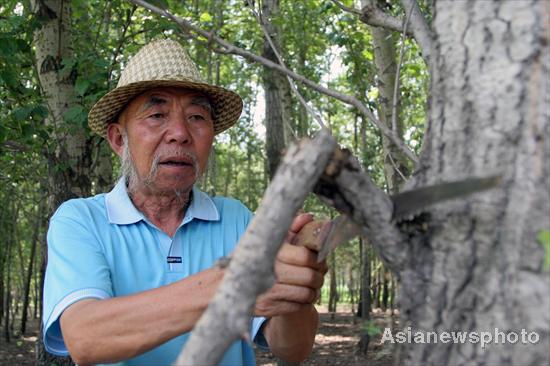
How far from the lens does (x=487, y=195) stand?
3.81ft

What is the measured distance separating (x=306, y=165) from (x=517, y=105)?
43 cm

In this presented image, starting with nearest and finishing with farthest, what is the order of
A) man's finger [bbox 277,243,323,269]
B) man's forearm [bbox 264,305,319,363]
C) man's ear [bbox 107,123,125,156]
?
man's finger [bbox 277,243,323,269], man's forearm [bbox 264,305,319,363], man's ear [bbox 107,123,125,156]

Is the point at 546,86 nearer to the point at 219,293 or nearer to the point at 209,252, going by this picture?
the point at 219,293

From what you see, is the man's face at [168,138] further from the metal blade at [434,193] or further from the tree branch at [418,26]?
the metal blade at [434,193]

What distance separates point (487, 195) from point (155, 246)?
1624 mm

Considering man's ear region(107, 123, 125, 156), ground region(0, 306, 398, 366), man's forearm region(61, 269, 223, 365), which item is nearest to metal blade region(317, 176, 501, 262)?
man's forearm region(61, 269, 223, 365)

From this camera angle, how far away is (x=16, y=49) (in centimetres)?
468

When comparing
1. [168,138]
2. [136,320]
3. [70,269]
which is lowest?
[136,320]

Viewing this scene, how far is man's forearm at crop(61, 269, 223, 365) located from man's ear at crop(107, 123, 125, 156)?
1244 mm

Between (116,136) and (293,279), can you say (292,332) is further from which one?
(116,136)

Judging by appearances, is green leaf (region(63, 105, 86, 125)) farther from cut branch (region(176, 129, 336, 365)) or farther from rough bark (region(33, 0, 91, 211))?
cut branch (region(176, 129, 336, 365))

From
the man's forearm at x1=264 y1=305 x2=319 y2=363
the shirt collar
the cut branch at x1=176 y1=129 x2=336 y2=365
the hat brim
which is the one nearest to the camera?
the cut branch at x1=176 y1=129 x2=336 y2=365

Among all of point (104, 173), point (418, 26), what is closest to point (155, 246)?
point (418, 26)

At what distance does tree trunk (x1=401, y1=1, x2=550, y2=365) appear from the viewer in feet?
3.66
